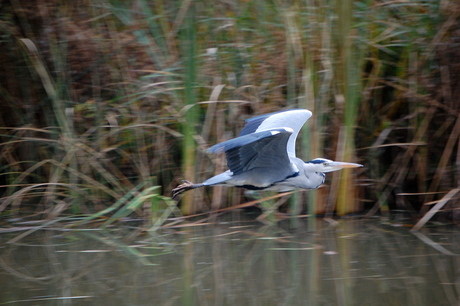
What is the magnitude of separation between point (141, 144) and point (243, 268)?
2096 mm

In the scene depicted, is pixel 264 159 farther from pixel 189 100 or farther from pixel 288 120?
pixel 189 100

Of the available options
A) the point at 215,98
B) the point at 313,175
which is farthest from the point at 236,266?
the point at 215,98

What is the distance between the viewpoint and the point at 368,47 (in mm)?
5816

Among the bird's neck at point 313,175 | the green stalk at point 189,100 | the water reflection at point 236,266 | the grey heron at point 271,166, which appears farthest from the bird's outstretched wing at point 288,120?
the water reflection at point 236,266

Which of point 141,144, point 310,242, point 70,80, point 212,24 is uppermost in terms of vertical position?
point 212,24

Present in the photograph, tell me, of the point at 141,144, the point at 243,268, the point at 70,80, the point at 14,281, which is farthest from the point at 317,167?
the point at 70,80

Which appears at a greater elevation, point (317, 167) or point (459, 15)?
point (459, 15)

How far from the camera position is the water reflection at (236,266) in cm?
383

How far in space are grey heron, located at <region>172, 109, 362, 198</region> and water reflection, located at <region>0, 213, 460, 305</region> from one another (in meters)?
0.52

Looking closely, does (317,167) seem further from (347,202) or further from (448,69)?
(448,69)

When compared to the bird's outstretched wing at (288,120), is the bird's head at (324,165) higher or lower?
lower

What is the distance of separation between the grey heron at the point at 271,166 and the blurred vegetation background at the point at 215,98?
1.78 feet

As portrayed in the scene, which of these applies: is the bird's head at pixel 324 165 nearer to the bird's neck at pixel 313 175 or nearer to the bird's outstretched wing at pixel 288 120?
the bird's neck at pixel 313 175

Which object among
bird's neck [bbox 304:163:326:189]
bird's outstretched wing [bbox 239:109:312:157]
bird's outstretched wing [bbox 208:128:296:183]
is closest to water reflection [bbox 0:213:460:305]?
bird's neck [bbox 304:163:326:189]
